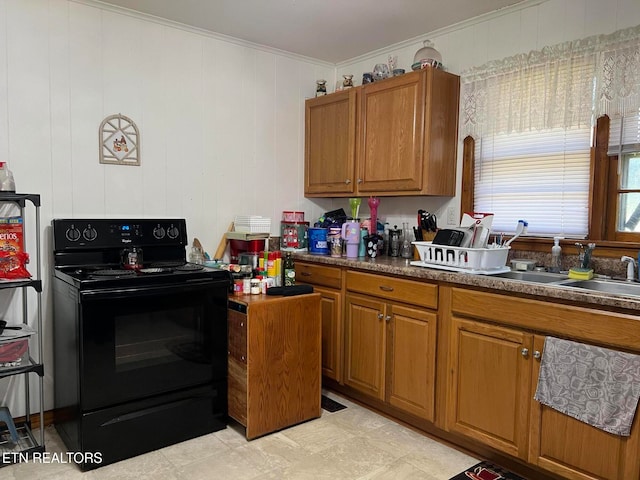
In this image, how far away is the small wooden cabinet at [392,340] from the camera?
247cm

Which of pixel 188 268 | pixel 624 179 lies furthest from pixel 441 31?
pixel 188 268

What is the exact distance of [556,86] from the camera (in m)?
2.49

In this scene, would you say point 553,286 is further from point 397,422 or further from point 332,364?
point 332,364

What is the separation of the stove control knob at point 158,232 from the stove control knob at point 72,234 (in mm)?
424

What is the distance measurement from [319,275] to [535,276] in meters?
1.31

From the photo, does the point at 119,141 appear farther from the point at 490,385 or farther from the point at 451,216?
the point at 490,385

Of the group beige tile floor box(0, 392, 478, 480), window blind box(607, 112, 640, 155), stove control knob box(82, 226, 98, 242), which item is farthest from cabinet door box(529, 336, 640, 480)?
stove control knob box(82, 226, 98, 242)

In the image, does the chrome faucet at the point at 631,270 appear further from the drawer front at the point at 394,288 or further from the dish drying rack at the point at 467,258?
the drawer front at the point at 394,288

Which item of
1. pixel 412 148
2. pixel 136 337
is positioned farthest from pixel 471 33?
pixel 136 337

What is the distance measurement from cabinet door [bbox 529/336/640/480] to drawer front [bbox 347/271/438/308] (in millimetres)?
578

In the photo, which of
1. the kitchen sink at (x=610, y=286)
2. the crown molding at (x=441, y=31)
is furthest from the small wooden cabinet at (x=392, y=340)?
the crown molding at (x=441, y=31)

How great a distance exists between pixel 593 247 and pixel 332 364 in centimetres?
166

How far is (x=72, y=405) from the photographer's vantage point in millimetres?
2271

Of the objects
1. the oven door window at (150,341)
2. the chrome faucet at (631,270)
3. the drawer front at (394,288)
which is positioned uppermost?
the chrome faucet at (631,270)
